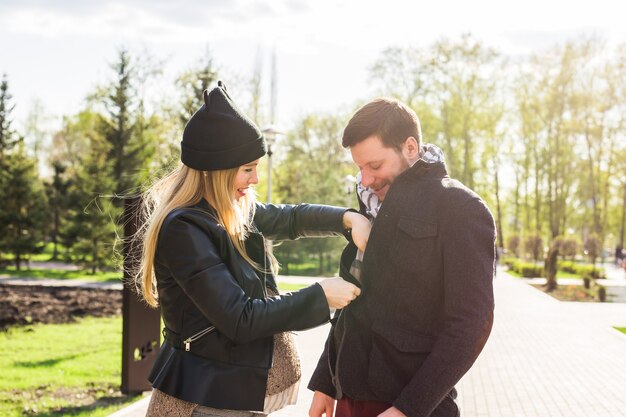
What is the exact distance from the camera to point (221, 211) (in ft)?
7.72

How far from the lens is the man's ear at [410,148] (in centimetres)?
232

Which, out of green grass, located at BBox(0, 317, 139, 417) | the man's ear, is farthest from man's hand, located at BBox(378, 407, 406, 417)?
green grass, located at BBox(0, 317, 139, 417)

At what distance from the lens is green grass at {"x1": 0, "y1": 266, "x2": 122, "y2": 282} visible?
2495 cm

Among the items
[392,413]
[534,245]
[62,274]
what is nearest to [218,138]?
[392,413]

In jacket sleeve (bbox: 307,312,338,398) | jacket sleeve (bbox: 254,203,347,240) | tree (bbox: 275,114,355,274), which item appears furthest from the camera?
tree (bbox: 275,114,355,274)

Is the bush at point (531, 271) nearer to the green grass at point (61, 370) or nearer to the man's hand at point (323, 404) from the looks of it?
the green grass at point (61, 370)

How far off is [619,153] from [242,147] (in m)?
47.9

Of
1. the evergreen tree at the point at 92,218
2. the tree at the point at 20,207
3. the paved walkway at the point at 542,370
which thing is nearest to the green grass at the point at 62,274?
the evergreen tree at the point at 92,218

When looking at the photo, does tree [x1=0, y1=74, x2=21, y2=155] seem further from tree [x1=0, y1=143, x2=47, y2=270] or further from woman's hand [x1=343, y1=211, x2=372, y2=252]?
woman's hand [x1=343, y1=211, x2=372, y2=252]

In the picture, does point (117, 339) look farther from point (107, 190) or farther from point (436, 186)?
point (107, 190)

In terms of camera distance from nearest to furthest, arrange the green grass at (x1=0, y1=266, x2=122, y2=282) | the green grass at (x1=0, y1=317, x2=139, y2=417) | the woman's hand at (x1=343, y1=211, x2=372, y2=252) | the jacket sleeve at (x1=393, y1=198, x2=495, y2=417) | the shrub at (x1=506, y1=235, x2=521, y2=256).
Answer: the jacket sleeve at (x1=393, y1=198, x2=495, y2=417), the woman's hand at (x1=343, y1=211, x2=372, y2=252), the green grass at (x1=0, y1=317, x2=139, y2=417), the green grass at (x1=0, y1=266, x2=122, y2=282), the shrub at (x1=506, y1=235, x2=521, y2=256)

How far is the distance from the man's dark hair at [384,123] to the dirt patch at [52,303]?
40.4ft

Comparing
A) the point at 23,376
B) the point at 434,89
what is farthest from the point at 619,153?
the point at 23,376

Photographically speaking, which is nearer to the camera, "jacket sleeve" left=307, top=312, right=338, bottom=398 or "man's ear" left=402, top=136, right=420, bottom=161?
"man's ear" left=402, top=136, right=420, bottom=161
